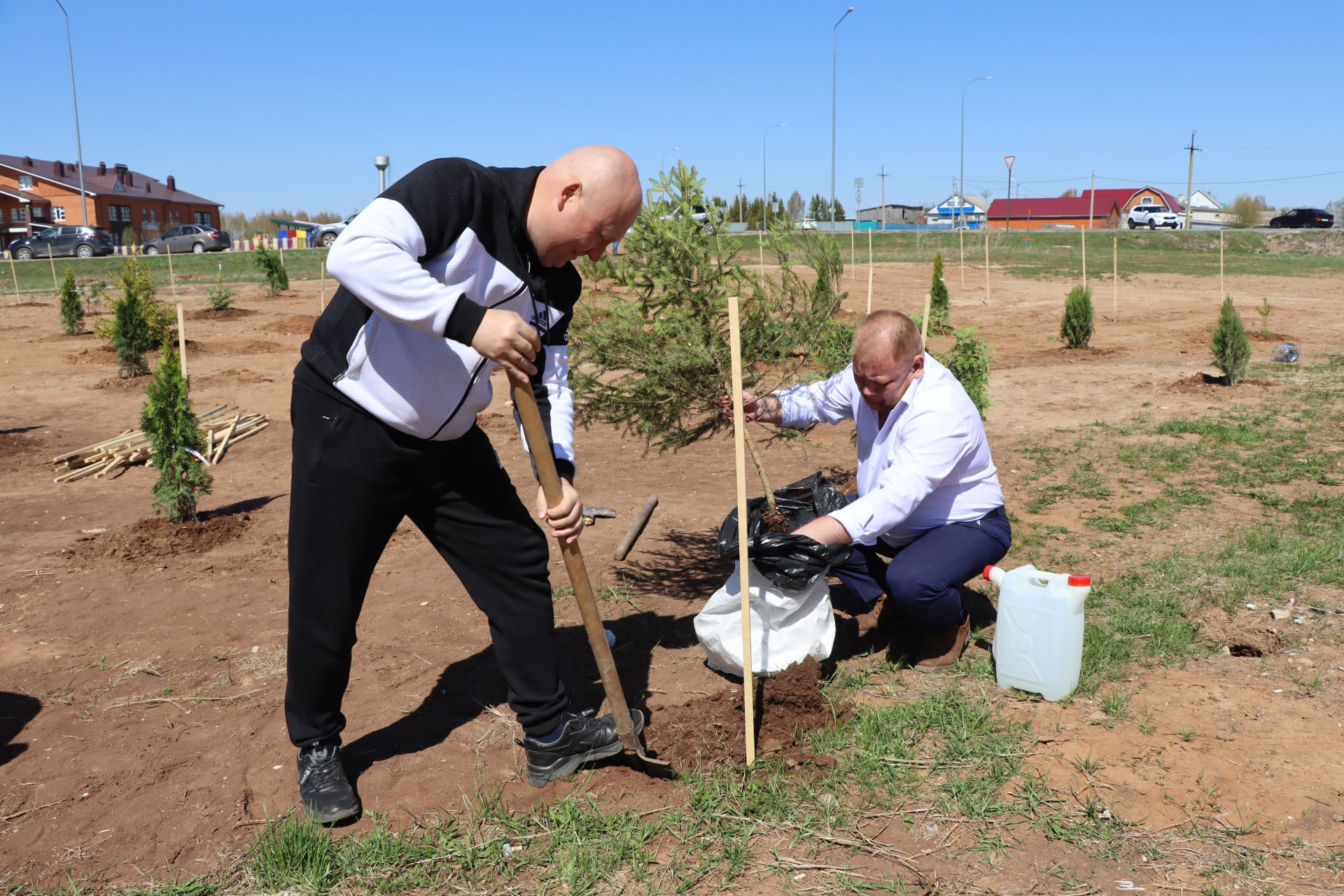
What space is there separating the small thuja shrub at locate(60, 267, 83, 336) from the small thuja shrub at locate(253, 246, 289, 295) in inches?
209

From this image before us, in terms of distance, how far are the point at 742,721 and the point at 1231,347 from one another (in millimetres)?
9263

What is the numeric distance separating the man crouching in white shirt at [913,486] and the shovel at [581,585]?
2.92 ft

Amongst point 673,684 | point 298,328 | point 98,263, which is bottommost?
point 673,684

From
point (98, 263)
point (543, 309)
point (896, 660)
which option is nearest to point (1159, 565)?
point (896, 660)

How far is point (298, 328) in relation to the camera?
16.4m

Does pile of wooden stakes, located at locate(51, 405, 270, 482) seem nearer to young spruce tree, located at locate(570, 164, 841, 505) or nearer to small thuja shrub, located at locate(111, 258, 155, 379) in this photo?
small thuja shrub, located at locate(111, 258, 155, 379)

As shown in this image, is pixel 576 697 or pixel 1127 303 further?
pixel 1127 303

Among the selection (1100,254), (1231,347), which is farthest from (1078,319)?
(1100,254)

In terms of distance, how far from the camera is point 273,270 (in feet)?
68.2

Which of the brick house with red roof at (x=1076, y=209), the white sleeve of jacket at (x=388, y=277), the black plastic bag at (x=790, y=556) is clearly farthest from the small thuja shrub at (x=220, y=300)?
the brick house with red roof at (x=1076, y=209)

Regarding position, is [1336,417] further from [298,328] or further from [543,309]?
[298,328]

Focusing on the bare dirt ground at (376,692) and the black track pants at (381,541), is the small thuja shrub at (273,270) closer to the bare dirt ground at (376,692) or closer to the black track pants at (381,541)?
the bare dirt ground at (376,692)

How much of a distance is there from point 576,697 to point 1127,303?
780 inches

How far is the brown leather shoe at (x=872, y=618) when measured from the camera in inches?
169
